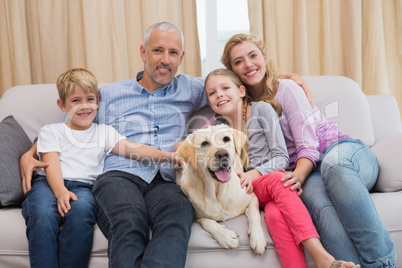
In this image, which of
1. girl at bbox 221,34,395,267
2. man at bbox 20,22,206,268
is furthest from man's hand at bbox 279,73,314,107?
man at bbox 20,22,206,268

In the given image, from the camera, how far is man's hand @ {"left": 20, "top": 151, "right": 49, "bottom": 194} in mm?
1750

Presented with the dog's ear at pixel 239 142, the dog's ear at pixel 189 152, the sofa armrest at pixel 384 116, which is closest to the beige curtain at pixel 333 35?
the sofa armrest at pixel 384 116

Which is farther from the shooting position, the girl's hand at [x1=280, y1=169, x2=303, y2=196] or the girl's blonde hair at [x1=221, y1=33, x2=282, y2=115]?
the girl's blonde hair at [x1=221, y1=33, x2=282, y2=115]

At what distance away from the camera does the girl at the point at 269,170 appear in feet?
4.82

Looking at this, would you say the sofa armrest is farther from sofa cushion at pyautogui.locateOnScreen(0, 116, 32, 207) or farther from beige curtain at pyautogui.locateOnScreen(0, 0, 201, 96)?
sofa cushion at pyautogui.locateOnScreen(0, 116, 32, 207)

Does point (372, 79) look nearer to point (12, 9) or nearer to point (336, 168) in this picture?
point (336, 168)

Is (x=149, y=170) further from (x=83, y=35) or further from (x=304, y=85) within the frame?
(x=83, y=35)

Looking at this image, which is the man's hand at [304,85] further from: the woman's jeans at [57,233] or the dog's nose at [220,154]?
the woman's jeans at [57,233]

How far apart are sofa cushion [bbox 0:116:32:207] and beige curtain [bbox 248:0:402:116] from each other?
183 centimetres

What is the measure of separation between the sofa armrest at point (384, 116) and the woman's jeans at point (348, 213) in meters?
0.68

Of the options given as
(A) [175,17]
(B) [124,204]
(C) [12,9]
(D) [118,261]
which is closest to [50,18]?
(C) [12,9]

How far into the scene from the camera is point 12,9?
9.24 ft

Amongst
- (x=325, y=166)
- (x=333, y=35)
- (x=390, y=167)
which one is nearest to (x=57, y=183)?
(x=325, y=166)

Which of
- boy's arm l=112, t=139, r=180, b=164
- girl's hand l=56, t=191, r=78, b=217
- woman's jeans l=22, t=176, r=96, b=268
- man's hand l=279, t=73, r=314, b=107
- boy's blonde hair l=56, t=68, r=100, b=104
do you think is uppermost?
boy's blonde hair l=56, t=68, r=100, b=104
